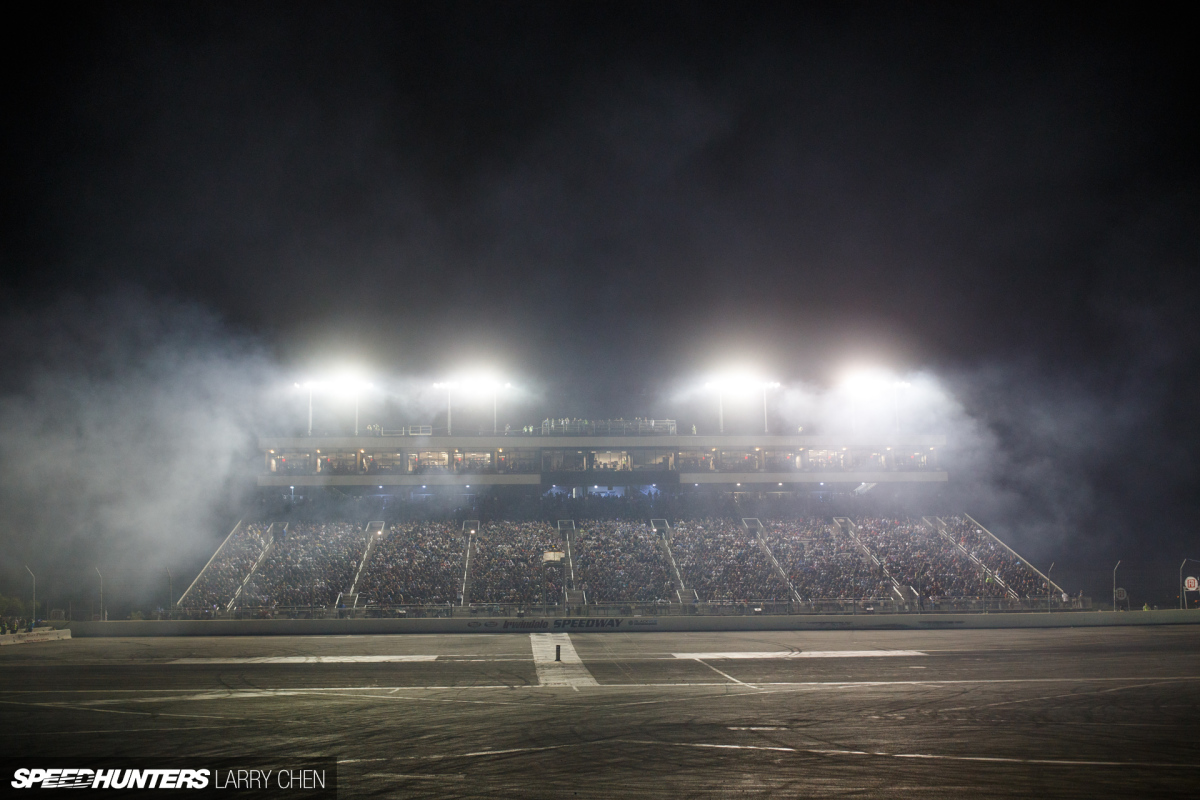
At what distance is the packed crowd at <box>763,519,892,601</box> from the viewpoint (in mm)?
36938

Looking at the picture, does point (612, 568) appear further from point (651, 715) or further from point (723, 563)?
point (651, 715)

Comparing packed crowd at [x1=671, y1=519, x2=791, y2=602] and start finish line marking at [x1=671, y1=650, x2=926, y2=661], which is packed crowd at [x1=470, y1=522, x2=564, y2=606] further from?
start finish line marking at [x1=671, y1=650, x2=926, y2=661]

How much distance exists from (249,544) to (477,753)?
32233 mm

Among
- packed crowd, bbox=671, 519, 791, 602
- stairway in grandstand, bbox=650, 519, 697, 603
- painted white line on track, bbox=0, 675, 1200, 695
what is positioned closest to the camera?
painted white line on track, bbox=0, 675, 1200, 695

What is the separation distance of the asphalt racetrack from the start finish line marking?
5.5 inches

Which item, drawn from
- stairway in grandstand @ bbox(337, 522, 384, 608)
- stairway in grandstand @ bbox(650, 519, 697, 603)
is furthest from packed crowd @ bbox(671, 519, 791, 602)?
stairway in grandstand @ bbox(337, 522, 384, 608)

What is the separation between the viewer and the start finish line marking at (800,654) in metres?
24.9

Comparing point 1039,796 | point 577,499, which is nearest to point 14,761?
point 1039,796

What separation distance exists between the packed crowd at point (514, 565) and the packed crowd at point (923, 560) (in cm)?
1803

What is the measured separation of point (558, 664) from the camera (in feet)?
77.5

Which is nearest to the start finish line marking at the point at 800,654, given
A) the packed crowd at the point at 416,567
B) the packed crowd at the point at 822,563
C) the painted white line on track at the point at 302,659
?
the painted white line on track at the point at 302,659

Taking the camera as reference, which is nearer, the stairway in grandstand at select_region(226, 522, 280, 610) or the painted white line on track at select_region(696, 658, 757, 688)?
the painted white line on track at select_region(696, 658, 757, 688)

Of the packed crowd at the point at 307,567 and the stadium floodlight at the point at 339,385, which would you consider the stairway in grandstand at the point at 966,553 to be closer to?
the packed crowd at the point at 307,567

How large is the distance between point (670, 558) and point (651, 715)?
23.9m
